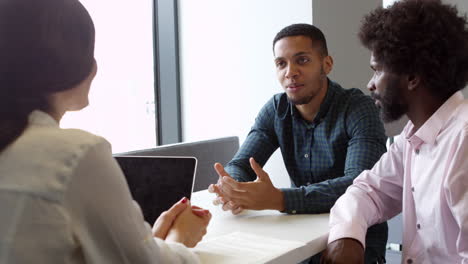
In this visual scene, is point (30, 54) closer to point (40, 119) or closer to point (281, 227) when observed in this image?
point (40, 119)

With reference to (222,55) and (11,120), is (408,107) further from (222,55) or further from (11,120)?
(222,55)

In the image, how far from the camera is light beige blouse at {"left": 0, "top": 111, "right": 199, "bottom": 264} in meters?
0.68

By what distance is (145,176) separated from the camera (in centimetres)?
135

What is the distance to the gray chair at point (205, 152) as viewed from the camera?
2.60m

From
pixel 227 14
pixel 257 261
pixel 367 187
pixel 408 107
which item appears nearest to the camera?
pixel 257 261

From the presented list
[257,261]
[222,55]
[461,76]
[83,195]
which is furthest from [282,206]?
[222,55]

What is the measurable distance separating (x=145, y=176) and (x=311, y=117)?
90cm

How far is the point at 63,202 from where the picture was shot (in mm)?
686

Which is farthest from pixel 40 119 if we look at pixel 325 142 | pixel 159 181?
pixel 325 142

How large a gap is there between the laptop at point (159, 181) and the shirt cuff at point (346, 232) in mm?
385

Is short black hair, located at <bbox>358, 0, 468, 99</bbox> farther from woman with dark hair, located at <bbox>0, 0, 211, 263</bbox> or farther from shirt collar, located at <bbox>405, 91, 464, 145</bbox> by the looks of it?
woman with dark hair, located at <bbox>0, 0, 211, 263</bbox>

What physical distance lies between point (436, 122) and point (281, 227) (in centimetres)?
49

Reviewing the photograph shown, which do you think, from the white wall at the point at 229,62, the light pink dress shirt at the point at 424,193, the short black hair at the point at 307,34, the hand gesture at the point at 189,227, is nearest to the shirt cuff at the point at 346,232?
the light pink dress shirt at the point at 424,193

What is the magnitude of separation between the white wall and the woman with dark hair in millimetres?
2130
